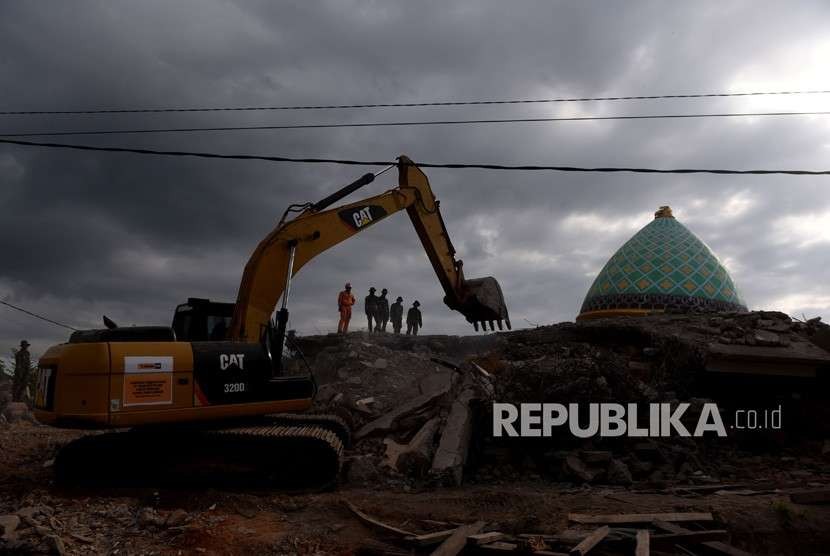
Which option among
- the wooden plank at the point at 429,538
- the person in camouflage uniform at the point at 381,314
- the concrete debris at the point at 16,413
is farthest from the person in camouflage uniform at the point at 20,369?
the wooden plank at the point at 429,538

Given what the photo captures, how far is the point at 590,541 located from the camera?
558 centimetres

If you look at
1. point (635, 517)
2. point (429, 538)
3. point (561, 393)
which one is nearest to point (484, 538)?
point (429, 538)

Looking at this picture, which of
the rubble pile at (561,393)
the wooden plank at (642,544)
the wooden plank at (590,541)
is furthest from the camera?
the rubble pile at (561,393)

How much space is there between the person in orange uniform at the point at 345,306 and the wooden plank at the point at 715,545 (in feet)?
38.7

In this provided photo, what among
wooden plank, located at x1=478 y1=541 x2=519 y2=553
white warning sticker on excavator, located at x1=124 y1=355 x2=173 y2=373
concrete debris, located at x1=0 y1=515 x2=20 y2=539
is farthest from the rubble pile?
concrete debris, located at x1=0 y1=515 x2=20 y2=539

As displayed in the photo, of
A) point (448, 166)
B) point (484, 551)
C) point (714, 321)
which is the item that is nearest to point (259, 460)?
point (484, 551)

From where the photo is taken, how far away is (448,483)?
8234mm

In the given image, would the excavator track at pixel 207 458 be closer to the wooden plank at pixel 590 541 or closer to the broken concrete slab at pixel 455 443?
the broken concrete slab at pixel 455 443

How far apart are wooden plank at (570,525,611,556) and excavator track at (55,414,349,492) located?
3335 mm

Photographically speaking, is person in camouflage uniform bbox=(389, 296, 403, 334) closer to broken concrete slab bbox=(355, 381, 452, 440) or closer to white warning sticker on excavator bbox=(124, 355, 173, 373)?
broken concrete slab bbox=(355, 381, 452, 440)

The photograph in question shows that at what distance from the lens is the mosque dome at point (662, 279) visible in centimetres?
1877

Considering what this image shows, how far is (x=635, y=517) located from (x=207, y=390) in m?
4.77

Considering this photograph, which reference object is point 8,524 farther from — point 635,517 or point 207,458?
point 635,517

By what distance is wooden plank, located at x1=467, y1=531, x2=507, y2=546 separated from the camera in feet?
18.1
